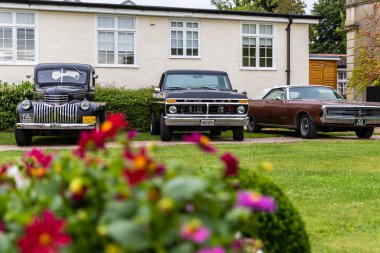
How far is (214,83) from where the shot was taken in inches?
667

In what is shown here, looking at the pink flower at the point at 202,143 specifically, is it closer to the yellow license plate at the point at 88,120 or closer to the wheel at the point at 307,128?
the yellow license plate at the point at 88,120

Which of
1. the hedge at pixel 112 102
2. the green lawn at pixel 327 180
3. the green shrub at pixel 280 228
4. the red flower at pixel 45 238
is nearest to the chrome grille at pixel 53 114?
the green lawn at pixel 327 180

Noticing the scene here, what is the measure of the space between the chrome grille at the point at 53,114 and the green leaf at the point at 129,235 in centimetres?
1315

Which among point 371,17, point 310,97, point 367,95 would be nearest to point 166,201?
point 310,97

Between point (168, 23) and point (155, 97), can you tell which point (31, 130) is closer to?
point (155, 97)

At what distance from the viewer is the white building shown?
21766mm

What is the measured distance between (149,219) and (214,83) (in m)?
15.3

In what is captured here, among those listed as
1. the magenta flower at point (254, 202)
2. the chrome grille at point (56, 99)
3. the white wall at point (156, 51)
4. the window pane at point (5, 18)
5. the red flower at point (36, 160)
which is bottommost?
the magenta flower at point (254, 202)

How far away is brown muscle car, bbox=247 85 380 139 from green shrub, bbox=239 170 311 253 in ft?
43.1

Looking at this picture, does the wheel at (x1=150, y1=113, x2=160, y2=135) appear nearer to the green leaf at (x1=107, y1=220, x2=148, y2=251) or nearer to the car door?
the car door

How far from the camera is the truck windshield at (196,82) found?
1670 centimetres

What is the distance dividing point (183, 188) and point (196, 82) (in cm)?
1500

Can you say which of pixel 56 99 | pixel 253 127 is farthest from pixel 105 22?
pixel 56 99

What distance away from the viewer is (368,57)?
2775cm
